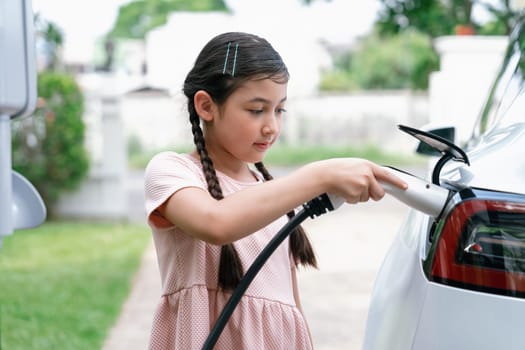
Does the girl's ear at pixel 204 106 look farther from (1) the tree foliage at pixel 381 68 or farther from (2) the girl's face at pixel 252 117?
(1) the tree foliage at pixel 381 68

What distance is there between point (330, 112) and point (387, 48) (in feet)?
49.1

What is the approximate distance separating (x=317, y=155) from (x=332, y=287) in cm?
1567

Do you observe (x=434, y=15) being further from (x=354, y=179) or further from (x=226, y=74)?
(x=354, y=179)

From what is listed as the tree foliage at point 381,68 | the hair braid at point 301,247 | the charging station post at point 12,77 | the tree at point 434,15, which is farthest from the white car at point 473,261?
the tree foliage at point 381,68

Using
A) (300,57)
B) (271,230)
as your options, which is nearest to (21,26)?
(271,230)

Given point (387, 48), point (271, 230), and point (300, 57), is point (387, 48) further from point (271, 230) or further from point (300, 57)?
point (271, 230)

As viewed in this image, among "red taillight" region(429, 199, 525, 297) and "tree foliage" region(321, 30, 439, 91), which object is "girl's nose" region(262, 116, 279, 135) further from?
"tree foliage" region(321, 30, 439, 91)

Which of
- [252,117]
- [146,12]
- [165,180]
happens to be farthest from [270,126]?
[146,12]

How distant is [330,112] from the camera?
937 inches

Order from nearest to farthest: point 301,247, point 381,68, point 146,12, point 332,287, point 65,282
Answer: point 301,247 → point 332,287 → point 65,282 → point 381,68 → point 146,12

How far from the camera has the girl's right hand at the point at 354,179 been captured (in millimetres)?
1665

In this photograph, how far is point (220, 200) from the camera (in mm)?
1799

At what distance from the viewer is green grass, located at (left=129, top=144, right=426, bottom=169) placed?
21969 mm

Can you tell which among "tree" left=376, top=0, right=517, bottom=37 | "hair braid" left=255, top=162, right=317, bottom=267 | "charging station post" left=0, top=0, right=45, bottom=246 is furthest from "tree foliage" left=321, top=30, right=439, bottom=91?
"charging station post" left=0, top=0, right=45, bottom=246
